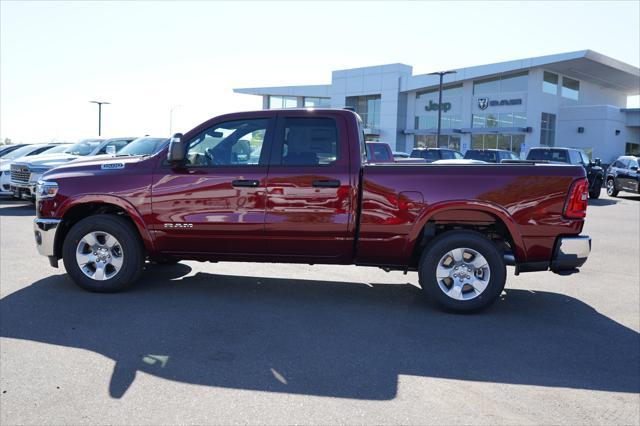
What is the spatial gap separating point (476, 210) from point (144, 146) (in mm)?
10213

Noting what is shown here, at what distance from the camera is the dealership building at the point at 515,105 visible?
45656mm

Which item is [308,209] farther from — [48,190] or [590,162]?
[590,162]

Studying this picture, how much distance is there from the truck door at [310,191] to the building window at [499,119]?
43291mm

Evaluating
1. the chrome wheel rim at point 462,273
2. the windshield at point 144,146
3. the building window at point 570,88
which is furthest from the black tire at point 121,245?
the building window at point 570,88

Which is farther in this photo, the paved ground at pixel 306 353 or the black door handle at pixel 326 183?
the black door handle at pixel 326 183

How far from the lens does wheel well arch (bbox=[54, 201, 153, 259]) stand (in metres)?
6.37

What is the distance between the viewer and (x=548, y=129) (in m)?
47.2

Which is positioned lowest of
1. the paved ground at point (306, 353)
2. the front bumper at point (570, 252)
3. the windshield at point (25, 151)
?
the paved ground at point (306, 353)

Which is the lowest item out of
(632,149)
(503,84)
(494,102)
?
(632,149)

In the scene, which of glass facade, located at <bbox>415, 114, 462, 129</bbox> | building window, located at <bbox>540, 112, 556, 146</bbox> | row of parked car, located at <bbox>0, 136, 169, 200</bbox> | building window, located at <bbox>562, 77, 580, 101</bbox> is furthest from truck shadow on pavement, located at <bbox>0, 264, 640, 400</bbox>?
building window, located at <bbox>562, 77, 580, 101</bbox>

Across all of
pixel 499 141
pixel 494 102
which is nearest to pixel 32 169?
pixel 499 141

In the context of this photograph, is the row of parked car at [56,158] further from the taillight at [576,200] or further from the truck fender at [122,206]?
the taillight at [576,200]

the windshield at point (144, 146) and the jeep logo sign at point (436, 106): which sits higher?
the jeep logo sign at point (436, 106)

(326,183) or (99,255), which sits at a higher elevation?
(326,183)
